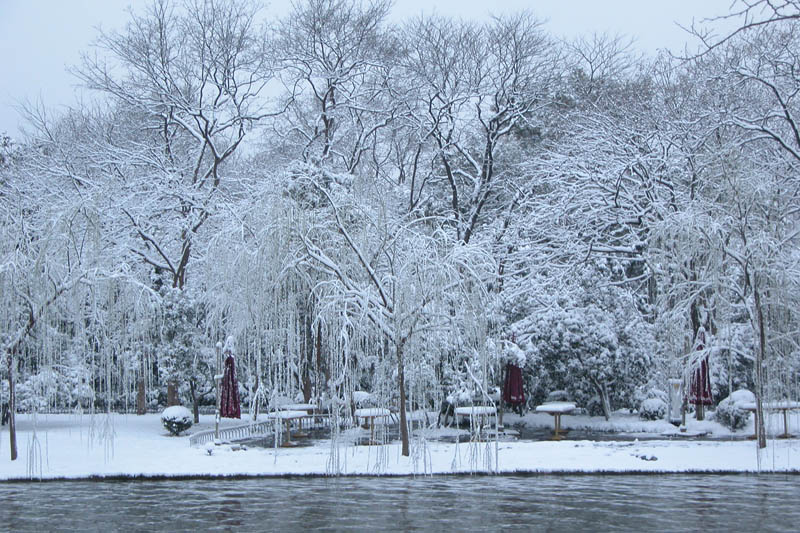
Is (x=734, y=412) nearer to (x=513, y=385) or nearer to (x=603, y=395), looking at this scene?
(x=603, y=395)

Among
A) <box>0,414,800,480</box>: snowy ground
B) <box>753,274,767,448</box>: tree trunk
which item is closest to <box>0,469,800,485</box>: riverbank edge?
<box>0,414,800,480</box>: snowy ground

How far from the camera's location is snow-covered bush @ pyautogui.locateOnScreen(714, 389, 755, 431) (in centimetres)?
1770

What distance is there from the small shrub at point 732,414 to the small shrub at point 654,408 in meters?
2.27

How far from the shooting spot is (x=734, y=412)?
17.7 m

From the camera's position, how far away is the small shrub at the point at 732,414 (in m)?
17.7

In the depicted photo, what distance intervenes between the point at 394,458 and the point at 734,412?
8308mm

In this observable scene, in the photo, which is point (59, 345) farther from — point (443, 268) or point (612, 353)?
point (612, 353)

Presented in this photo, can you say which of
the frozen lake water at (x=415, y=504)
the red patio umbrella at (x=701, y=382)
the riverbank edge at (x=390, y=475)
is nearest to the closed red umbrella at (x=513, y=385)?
the red patio umbrella at (x=701, y=382)

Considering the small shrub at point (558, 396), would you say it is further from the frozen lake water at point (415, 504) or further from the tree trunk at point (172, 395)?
the tree trunk at point (172, 395)

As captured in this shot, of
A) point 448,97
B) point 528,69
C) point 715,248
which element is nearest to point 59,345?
point 715,248

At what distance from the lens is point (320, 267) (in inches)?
557

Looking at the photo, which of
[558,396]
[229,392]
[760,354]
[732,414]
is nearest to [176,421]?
A: [229,392]

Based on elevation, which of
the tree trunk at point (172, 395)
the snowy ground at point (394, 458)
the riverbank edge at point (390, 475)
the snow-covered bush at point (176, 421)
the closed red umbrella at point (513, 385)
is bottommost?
the riverbank edge at point (390, 475)

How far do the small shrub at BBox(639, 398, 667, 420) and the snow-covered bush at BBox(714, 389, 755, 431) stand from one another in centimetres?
206
